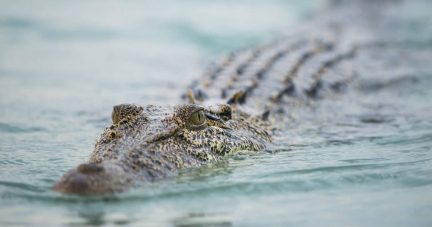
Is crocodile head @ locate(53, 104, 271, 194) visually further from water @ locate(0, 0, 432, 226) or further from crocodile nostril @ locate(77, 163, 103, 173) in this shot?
water @ locate(0, 0, 432, 226)

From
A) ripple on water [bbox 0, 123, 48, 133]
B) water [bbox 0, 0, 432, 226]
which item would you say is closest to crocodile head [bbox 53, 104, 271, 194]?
water [bbox 0, 0, 432, 226]

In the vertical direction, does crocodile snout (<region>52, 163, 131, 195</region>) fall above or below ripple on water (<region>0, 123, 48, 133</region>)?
below

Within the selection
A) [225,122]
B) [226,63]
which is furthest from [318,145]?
[226,63]

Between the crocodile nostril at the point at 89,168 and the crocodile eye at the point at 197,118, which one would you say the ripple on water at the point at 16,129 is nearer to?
the crocodile eye at the point at 197,118

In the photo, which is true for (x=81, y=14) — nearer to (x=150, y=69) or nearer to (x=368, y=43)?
(x=150, y=69)

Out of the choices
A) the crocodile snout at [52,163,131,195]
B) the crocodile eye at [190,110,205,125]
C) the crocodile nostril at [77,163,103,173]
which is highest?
the crocodile eye at [190,110,205,125]

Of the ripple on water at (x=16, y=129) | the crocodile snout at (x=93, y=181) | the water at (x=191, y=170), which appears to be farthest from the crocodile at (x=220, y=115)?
the ripple on water at (x=16, y=129)

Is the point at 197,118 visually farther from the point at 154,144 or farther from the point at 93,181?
the point at 93,181

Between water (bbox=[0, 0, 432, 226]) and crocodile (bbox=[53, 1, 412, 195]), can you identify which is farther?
crocodile (bbox=[53, 1, 412, 195])
